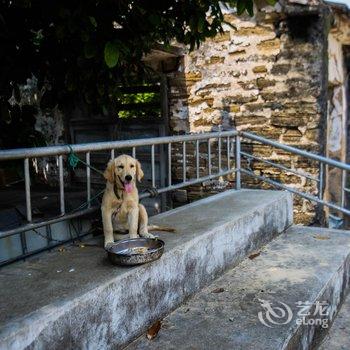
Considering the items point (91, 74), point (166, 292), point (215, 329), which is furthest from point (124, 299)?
point (91, 74)

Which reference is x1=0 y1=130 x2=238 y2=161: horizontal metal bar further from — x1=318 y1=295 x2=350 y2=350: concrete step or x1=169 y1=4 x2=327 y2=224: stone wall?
x1=169 y1=4 x2=327 y2=224: stone wall

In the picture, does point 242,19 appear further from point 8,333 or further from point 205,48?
point 8,333

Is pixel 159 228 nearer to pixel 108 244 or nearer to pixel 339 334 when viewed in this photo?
pixel 108 244

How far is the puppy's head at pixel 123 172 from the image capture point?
99.0 inches

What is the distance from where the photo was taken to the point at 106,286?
6.79ft

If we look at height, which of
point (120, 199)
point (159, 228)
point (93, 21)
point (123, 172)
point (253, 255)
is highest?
point (93, 21)

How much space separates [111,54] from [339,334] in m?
2.48

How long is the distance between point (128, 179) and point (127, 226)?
37 centimetres

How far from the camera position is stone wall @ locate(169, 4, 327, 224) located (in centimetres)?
570

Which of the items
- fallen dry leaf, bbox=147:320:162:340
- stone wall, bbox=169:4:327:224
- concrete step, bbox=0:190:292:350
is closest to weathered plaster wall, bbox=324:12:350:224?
stone wall, bbox=169:4:327:224

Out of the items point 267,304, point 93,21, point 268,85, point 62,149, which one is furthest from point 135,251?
point 268,85

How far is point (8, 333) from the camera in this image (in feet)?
5.29

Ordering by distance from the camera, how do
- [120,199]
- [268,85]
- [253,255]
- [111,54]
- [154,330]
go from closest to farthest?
[111,54], [154,330], [120,199], [253,255], [268,85]

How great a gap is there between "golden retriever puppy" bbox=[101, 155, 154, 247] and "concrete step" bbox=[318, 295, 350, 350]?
1.54 m
